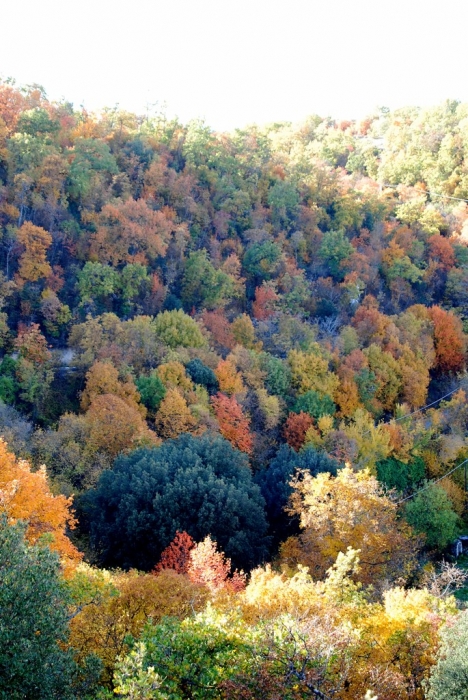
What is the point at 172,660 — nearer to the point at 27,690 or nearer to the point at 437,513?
the point at 27,690

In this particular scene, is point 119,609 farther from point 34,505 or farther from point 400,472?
point 400,472

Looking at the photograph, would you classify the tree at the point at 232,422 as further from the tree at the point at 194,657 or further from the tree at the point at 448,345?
the tree at the point at 194,657

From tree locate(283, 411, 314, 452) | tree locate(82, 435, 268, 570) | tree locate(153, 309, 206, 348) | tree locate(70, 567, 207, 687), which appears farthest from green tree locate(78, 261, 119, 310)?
tree locate(70, 567, 207, 687)

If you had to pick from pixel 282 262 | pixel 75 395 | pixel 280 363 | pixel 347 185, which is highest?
pixel 347 185

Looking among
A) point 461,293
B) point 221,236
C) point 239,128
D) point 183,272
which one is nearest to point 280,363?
point 183,272

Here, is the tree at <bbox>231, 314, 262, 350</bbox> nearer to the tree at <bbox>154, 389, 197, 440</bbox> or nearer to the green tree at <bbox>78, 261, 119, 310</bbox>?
the green tree at <bbox>78, 261, 119, 310</bbox>

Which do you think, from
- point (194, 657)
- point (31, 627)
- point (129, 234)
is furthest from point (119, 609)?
point (129, 234)

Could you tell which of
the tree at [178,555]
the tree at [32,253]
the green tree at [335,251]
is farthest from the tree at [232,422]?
the green tree at [335,251]
